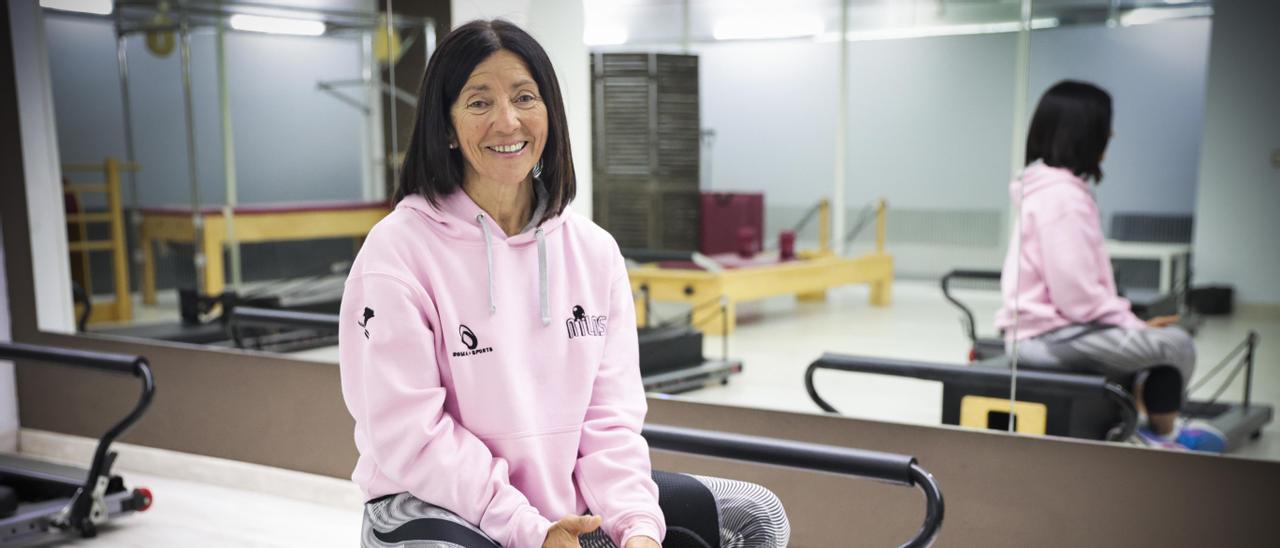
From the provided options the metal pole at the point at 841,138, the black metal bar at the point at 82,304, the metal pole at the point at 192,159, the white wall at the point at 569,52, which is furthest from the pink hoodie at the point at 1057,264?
the black metal bar at the point at 82,304

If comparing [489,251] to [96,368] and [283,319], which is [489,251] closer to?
[96,368]

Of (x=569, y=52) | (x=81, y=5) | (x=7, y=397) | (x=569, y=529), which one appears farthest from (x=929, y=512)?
(x=7, y=397)

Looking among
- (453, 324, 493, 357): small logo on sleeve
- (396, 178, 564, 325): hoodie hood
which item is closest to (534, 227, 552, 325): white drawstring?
(396, 178, 564, 325): hoodie hood

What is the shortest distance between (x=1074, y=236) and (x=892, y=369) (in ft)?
1.70

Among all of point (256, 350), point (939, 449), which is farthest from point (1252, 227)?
point (256, 350)

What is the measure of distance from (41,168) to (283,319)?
1.19 metres

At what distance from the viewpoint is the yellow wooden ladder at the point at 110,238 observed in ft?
12.1

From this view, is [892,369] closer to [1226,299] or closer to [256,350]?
[1226,299]

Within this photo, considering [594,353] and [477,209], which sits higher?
[477,209]

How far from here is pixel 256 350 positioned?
3.57 metres

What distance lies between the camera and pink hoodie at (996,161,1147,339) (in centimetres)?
239

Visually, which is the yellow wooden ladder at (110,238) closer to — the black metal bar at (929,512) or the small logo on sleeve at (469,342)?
the small logo on sleeve at (469,342)

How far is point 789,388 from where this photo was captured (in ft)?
8.88

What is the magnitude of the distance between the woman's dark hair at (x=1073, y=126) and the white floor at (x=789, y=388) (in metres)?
0.35
